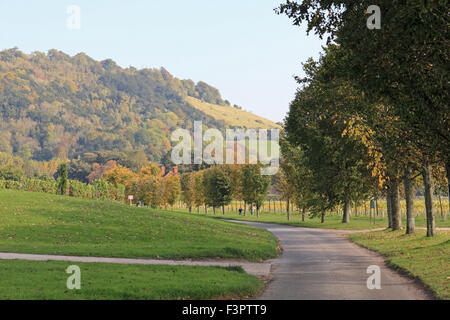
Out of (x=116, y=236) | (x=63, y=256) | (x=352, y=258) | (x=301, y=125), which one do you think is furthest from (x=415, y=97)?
(x=301, y=125)

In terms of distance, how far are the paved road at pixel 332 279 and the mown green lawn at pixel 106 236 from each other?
2.96 m

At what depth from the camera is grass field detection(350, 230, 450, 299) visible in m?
16.0

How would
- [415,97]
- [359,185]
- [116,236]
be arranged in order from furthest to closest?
1. [359,185]
2. [116,236]
3. [415,97]

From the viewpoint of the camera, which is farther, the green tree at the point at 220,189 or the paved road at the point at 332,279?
the green tree at the point at 220,189

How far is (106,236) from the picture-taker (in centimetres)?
3052

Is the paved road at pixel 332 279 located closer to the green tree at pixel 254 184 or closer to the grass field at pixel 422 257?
the grass field at pixel 422 257

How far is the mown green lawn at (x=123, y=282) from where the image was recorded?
13.0 meters

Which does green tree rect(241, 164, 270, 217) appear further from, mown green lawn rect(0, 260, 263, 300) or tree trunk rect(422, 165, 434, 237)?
mown green lawn rect(0, 260, 263, 300)

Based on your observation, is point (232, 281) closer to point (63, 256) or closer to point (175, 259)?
point (175, 259)

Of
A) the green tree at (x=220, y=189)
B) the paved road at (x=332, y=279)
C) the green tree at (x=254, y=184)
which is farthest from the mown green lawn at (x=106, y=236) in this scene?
the green tree at (x=220, y=189)

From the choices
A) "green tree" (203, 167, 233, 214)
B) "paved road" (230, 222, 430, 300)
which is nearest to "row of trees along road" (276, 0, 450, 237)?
"paved road" (230, 222, 430, 300)

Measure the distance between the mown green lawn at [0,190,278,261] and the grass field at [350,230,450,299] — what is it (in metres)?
5.91
